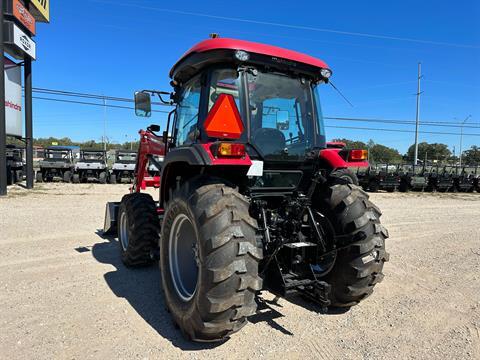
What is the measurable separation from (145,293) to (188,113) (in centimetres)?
215

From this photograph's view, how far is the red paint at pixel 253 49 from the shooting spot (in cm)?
331

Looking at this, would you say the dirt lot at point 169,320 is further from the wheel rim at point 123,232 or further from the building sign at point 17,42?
the building sign at point 17,42

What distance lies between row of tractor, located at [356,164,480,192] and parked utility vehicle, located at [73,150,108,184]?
15.0m

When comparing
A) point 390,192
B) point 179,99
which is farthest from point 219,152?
point 390,192

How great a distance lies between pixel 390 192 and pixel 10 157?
71.4 ft

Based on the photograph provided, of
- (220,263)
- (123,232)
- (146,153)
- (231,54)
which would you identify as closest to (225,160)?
(220,263)

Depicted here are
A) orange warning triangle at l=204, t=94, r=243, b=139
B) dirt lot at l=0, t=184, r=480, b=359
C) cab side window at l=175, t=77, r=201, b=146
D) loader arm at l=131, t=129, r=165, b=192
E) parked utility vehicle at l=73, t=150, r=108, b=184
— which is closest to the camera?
orange warning triangle at l=204, t=94, r=243, b=139

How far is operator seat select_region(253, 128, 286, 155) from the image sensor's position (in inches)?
140

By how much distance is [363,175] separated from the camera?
73.7ft

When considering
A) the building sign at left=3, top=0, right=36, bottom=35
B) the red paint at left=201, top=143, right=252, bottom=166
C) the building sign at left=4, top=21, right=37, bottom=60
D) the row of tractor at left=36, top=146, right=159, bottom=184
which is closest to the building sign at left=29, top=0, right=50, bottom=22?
the building sign at left=3, top=0, right=36, bottom=35

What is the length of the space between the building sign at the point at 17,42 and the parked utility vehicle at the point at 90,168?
6.48 m

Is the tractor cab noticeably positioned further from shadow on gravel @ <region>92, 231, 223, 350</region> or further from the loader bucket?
the loader bucket

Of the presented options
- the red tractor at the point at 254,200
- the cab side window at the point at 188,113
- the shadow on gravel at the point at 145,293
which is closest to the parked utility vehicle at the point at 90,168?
the shadow on gravel at the point at 145,293

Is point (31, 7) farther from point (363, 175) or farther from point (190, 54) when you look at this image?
point (363, 175)
